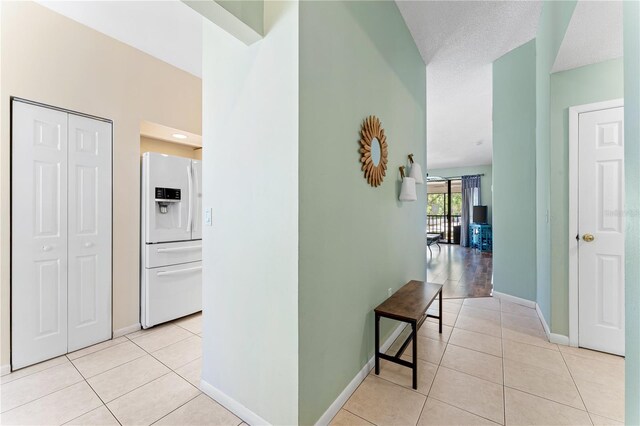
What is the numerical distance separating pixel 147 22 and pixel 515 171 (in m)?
4.47

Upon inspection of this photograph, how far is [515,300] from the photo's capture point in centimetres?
359

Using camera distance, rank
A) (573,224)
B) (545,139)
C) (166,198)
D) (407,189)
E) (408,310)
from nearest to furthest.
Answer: (408,310), (573,224), (407,189), (545,139), (166,198)

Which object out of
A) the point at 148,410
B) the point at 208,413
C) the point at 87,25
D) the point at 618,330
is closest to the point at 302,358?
the point at 208,413

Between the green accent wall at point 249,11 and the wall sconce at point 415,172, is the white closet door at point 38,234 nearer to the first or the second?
the green accent wall at point 249,11

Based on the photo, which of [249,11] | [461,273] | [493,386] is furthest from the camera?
[461,273]

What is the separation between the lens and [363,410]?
65.9 inches

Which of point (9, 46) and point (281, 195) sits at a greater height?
point (9, 46)

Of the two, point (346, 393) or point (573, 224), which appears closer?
point (346, 393)

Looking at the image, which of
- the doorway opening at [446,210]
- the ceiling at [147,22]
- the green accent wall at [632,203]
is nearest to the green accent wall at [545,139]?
the green accent wall at [632,203]

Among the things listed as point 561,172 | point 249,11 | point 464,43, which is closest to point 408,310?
point 561,172

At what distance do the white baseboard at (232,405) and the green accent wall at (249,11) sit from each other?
7.03ft

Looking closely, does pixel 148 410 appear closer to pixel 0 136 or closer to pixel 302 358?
pixel 302 358

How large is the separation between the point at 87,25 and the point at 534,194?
16.8 ft

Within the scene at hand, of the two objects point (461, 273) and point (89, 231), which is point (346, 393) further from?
point (461, 273)
